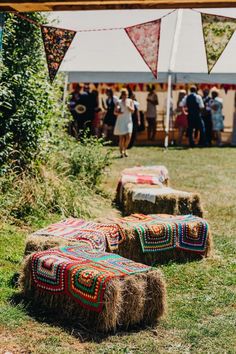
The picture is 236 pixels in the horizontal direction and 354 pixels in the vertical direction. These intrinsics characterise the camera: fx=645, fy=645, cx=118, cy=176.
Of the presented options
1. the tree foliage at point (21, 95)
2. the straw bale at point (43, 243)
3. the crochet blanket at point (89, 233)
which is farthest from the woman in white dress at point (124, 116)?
the straw bale at point (43, 243)

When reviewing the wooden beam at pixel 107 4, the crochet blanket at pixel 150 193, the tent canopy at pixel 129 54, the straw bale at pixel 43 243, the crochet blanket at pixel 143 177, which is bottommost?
the straw bale at pixel 43 243

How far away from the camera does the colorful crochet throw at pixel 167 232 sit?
6.61 metres

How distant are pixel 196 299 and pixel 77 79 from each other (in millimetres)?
12451

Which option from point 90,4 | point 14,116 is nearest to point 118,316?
point 90,4

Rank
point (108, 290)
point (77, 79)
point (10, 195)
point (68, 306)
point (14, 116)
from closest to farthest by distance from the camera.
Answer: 1. point (108, 290)
2. point (68, 306)
3. point (10, 195)
4. point (14, 116)
5. point (77, 79)

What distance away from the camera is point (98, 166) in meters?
10.8

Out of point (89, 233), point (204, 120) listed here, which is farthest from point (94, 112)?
point (89, 233)

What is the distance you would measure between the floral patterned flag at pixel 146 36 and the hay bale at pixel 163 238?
6.31 feet

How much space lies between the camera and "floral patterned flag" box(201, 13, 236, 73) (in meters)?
7.01

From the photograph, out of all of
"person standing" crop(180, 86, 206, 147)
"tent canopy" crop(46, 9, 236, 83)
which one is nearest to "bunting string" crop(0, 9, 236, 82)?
"tent canopy" crop(46, 9, 236, 83)

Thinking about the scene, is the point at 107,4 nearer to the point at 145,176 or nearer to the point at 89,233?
the point at 89,233

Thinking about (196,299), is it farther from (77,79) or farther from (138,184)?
(77,79)

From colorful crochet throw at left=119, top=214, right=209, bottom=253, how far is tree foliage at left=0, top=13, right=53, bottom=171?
2.62 meters

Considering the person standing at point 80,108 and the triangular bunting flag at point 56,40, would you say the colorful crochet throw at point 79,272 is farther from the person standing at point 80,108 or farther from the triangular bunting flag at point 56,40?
the person standing at point 80,108
